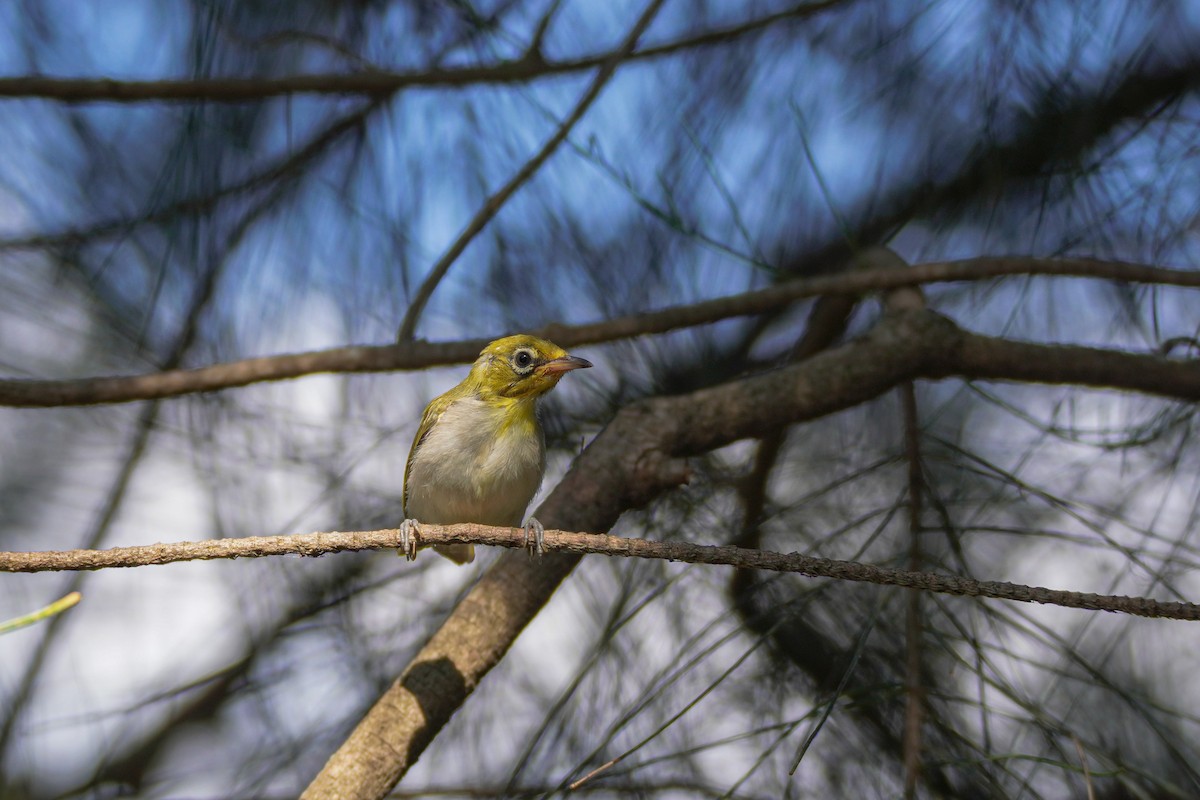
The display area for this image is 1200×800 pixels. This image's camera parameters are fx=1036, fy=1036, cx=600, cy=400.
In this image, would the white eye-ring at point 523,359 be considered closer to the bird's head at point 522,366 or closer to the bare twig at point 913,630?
the bird's head at point 522,366

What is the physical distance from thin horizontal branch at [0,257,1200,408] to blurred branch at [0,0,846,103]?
0.59 m

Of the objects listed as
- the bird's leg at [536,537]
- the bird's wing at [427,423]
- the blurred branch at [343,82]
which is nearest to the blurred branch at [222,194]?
the blurred branch at [343,82]

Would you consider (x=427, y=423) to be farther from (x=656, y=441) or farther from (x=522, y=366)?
(x=656, y=441)

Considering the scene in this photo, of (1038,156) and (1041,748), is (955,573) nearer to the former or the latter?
(1041,748)

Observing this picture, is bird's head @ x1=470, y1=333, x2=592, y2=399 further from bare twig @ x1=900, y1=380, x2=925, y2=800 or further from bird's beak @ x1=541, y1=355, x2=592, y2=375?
bare twig @ x1=900, y1=380, x2=925, y2=800

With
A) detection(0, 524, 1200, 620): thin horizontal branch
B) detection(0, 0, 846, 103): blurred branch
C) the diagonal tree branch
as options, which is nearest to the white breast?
the diagonal tree branch

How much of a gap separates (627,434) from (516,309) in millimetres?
814

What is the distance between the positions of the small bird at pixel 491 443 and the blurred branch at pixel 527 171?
19cm

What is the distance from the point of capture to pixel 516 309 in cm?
292

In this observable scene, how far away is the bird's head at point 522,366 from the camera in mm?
2330

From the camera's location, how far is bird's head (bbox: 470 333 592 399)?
7.64ft

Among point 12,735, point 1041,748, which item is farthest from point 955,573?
point 12,735

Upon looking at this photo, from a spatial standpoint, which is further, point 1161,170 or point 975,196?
point 975,196

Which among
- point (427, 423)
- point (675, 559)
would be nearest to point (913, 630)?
point (675, 559)
